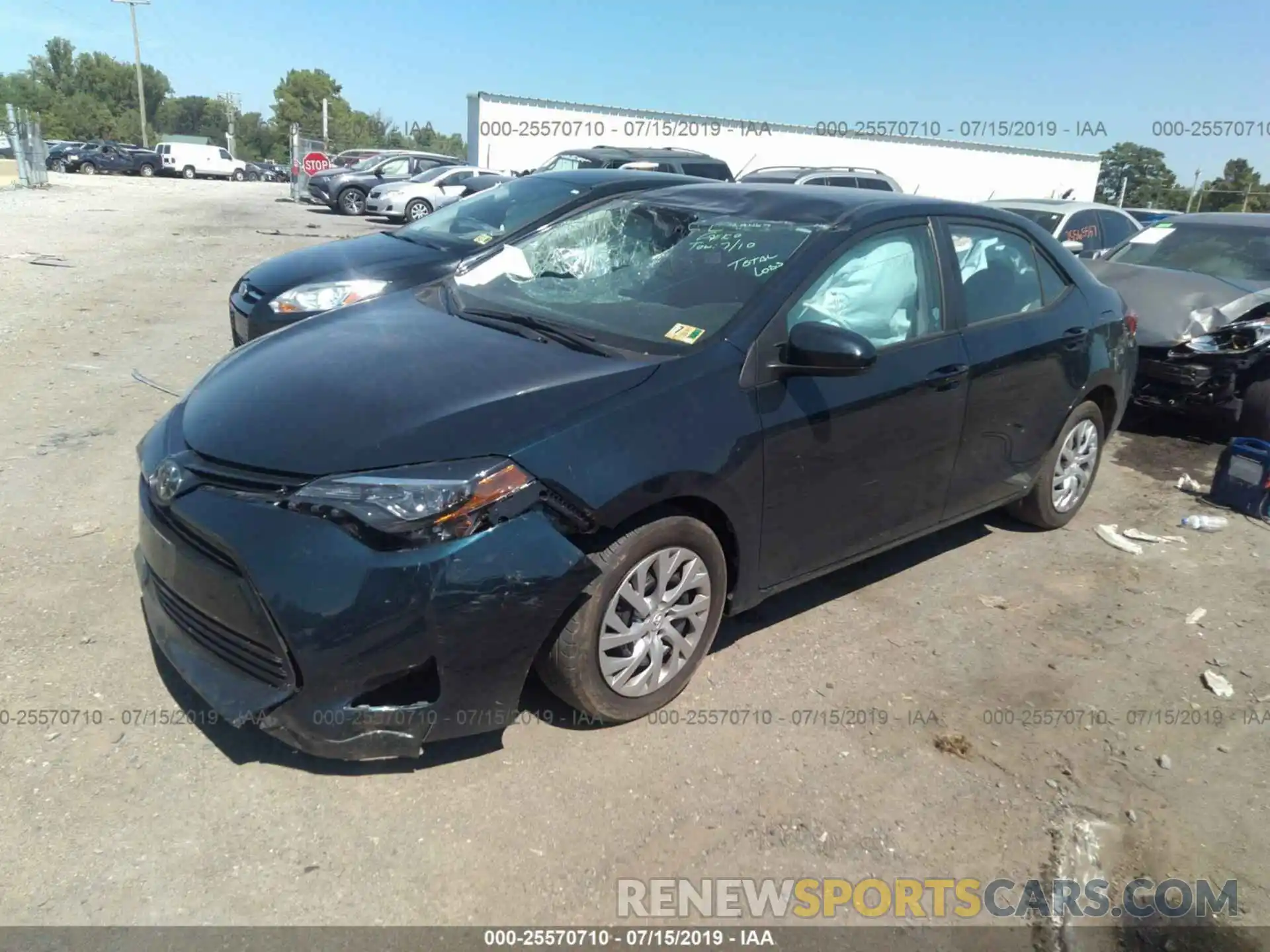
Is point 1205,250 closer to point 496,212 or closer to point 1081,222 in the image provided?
point 1081,222

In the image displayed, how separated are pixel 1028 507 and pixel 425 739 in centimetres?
365

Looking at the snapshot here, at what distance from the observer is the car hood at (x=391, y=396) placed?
8.79 ft

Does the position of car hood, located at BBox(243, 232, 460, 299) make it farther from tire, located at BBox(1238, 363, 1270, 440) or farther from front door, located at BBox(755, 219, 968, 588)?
tire, located at BBox(1238, 363, 1270, 440)

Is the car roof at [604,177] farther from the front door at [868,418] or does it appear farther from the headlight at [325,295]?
the front door at [868,418]

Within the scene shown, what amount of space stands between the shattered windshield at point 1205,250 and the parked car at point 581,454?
3.84 meters

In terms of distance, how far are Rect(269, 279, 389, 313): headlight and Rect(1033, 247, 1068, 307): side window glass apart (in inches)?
162

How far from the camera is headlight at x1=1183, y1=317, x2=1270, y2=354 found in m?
6.35

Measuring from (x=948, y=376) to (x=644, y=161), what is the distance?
11801 millimetres

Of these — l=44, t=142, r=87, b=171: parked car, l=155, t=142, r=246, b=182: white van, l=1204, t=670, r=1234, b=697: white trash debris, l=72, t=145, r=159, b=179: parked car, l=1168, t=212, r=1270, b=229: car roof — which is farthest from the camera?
l=155, t=142, r=246, b=182: white van

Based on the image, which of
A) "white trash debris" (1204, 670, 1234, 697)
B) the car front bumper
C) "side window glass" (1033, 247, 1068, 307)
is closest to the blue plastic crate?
"side window glass" (1033, 247, 1068, 307)

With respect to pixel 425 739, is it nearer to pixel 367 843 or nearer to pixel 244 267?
pixel 367 843

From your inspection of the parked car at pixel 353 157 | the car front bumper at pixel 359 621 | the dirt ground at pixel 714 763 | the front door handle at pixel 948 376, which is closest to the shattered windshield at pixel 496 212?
the dirt ground at pixel 714 763

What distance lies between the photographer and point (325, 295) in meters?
6.14

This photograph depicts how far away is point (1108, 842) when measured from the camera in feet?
9.23
